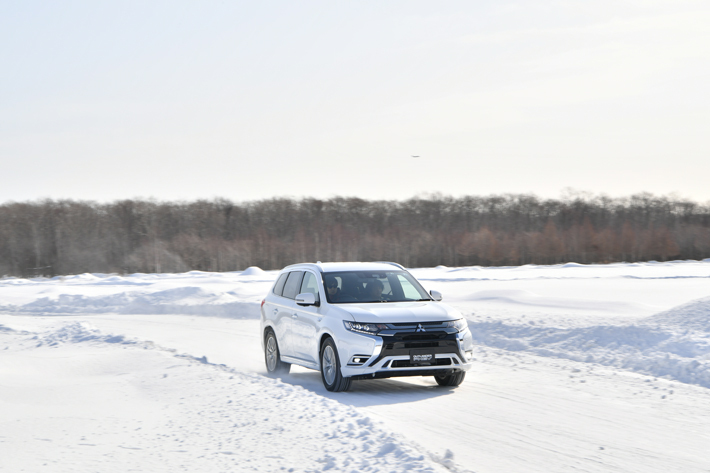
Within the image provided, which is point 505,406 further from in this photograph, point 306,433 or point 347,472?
point 347,472

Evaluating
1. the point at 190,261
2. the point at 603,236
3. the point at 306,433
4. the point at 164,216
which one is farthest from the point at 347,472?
the point at 164,216

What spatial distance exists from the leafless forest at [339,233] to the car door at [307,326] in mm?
63368

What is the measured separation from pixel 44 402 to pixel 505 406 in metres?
5.70

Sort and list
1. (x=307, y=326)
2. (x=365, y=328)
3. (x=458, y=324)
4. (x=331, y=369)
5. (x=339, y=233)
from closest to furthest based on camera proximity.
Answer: (x=365, y=328), (x=458, y=324), (x=331, y=369), (x=307, y=326), (x=339, y=233)

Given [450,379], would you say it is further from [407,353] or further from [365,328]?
[365,328]

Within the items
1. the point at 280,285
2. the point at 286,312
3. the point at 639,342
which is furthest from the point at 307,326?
the point at 639,342

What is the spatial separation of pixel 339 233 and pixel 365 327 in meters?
89.2

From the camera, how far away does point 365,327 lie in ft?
30.3

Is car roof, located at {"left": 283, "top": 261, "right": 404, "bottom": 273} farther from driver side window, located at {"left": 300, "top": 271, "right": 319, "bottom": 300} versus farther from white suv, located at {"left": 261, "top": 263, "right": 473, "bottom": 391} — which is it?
driver side window, located at {"left": 300, "top": 271, "right": 319, "bottom": 300}

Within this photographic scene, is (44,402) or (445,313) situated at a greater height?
(445,313)

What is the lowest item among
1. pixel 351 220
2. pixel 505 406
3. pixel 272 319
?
pixel 505 406

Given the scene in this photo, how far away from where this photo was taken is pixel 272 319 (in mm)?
11945

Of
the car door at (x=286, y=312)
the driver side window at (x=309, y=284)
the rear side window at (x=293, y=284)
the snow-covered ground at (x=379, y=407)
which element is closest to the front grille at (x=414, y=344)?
the snow-covered ground at (x=379, y=407)

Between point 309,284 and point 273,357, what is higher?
point 309,284
